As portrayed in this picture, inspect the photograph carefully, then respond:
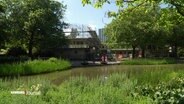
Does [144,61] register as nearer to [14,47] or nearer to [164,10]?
[14,47]

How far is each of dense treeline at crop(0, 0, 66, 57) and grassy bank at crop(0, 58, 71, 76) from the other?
46.2 feet

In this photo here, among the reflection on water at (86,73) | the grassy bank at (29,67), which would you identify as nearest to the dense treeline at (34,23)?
the grassy bank at (29,67)

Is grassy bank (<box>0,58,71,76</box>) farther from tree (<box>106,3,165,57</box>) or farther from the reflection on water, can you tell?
tree (<box>106,3,165,57</box>)

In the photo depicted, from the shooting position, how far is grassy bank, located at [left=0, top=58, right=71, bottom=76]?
29633 mm

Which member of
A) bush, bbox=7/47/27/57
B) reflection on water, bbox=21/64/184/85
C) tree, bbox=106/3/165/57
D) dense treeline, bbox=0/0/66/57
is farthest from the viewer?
tree, bbox=106/3/165/57

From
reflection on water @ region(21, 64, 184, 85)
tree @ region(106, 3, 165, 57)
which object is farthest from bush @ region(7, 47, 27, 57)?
reflection on water @ region(21, 64, 184, 85)

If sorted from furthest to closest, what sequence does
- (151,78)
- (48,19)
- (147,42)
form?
(147,42), (48,19), (151,78)

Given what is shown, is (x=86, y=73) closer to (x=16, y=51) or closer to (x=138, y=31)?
(x=16, y=51)

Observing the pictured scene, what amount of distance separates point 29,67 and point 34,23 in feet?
66.2

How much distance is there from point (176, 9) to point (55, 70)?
76.2ft

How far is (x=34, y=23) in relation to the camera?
168ft

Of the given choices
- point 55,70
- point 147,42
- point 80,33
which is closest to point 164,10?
point 55,70

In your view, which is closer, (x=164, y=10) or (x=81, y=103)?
(x=81, y=103)

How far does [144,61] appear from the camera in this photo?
161ft
